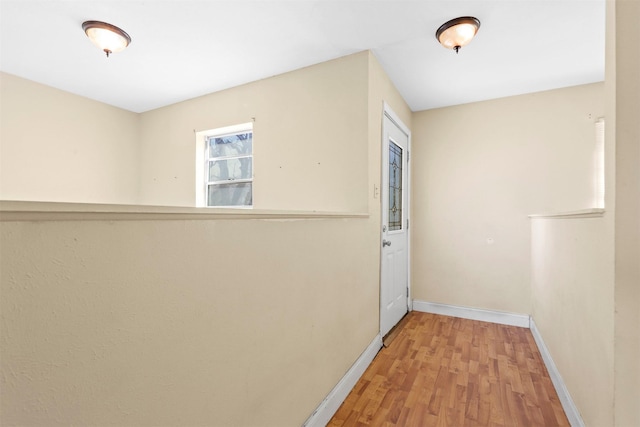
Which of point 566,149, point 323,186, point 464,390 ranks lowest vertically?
point 464,390

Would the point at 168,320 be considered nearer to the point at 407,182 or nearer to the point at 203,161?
the point at 203,161

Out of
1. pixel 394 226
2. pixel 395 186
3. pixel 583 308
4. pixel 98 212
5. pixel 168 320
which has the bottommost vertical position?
pixel 583 308

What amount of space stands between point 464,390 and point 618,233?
57.0 inches

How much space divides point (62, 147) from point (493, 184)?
4853 mm

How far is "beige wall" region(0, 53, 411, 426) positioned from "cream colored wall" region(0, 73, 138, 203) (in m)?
3.18

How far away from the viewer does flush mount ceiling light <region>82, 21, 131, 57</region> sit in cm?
193

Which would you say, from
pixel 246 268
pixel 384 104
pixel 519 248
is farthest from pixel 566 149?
pixel 246 268

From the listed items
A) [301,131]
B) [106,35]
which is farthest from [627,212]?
[106,35]

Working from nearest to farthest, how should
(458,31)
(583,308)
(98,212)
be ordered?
1. (98,212)
2. (583,308)
3. (458,31)

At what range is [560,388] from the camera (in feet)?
5.84

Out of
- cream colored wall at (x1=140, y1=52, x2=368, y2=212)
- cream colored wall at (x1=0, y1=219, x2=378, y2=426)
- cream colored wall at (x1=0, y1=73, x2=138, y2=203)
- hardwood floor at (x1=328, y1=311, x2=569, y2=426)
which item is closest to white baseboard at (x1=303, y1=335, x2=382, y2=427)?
hardwood floor at (x1=328, y1=311, x2=569, y2=426)

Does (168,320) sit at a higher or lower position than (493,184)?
lower

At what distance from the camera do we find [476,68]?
97.6 inches

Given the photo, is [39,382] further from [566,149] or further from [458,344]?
[566,149]
